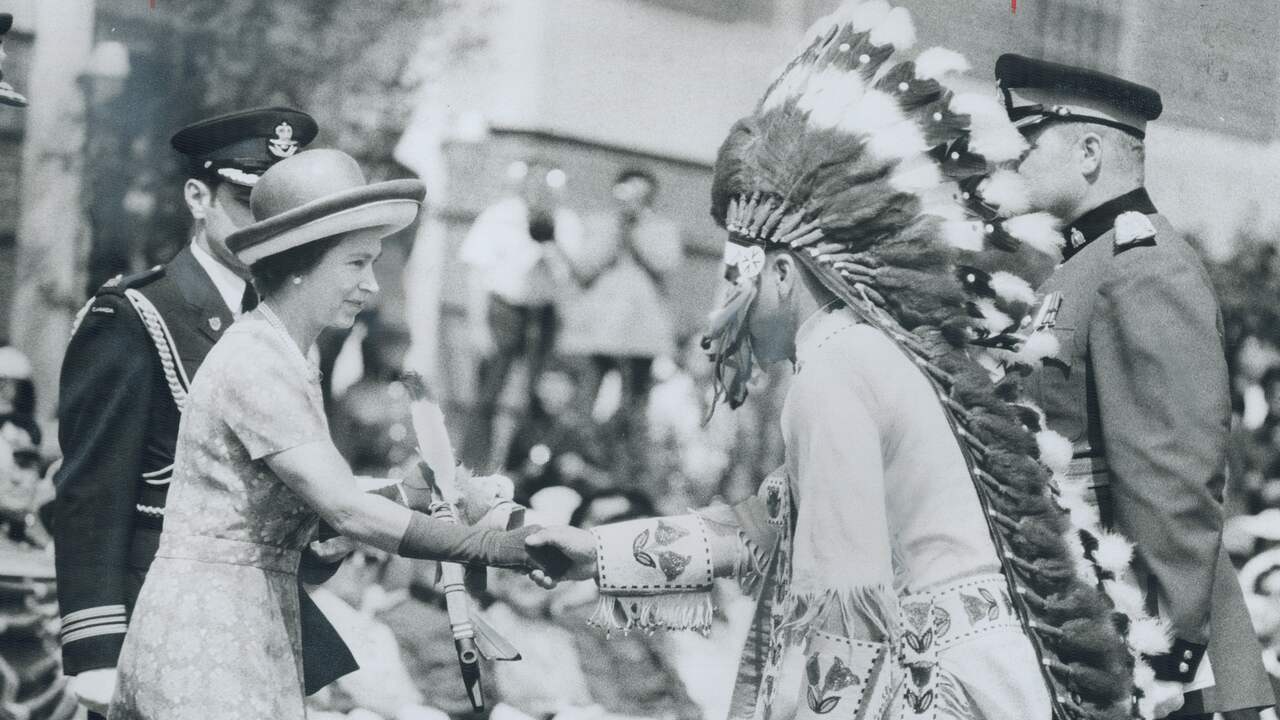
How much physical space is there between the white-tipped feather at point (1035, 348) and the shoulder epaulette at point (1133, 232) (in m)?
0.62

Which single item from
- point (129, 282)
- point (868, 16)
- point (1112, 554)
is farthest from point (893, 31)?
point (129, 282)

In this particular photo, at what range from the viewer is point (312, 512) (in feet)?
10.5

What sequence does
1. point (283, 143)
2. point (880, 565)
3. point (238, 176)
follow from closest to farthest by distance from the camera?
1. point (880, 565)
2. point (238, 176)
3. point (283, 143)

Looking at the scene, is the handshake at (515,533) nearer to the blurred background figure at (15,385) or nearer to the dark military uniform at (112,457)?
the dark military uniform at (112,457)

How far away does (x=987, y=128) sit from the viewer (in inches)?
129

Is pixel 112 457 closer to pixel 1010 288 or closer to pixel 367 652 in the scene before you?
pixel 367 652

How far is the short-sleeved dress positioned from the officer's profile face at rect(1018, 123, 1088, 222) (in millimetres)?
2124

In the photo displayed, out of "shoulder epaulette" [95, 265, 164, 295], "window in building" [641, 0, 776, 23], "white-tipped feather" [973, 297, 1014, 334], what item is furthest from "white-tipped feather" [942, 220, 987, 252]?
"window in building" [641, 0, 776, 23]

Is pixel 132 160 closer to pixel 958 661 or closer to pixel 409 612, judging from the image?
pixel 409 612

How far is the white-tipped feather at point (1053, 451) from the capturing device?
3.26m

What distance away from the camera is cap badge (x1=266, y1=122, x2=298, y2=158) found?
4.20 m

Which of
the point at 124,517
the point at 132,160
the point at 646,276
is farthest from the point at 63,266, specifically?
the point at 646,276

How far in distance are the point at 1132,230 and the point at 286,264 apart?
85.1 inches

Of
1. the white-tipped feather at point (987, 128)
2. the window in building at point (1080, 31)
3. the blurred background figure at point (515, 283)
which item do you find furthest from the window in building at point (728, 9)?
the white-tipped feather at point (987, 128)
